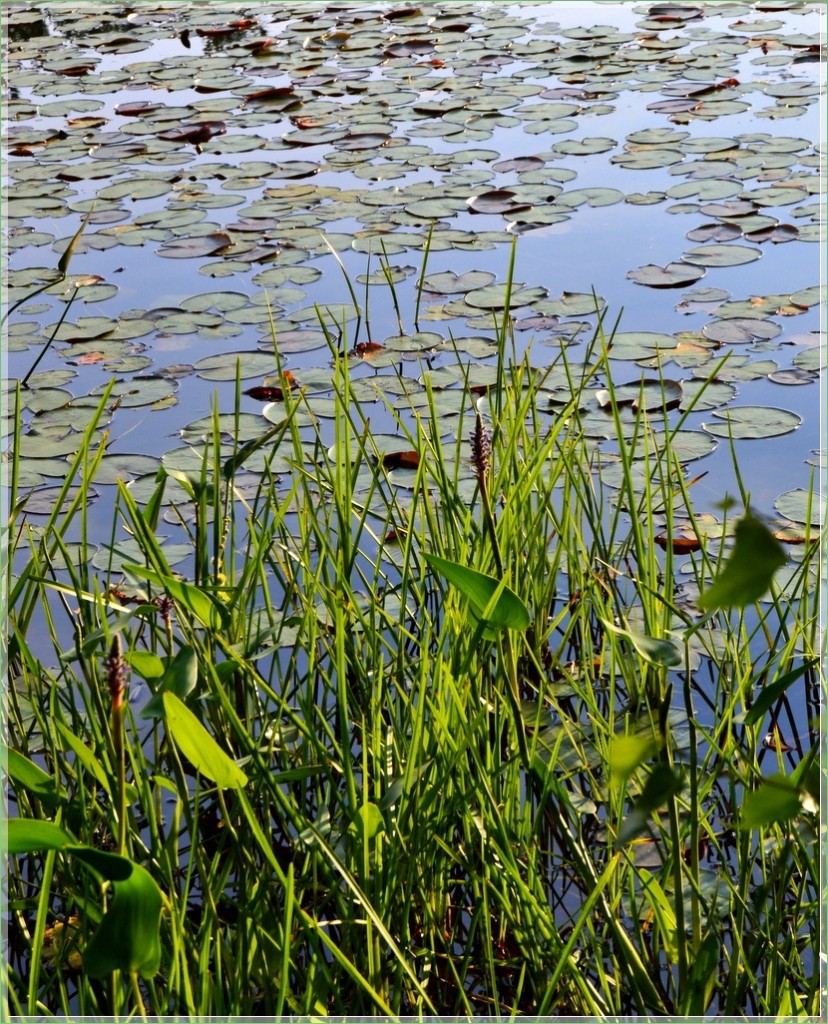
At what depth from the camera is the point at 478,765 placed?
86 cm

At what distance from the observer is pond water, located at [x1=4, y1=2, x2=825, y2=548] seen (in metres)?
2.42

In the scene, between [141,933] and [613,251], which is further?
[613,251]

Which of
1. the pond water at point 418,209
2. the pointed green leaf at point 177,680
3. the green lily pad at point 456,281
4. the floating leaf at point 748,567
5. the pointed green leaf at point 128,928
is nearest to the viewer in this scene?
the floating leaf at point 748,567

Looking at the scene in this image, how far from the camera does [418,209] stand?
3.33 metres

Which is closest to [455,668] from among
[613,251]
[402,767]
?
[402,767]

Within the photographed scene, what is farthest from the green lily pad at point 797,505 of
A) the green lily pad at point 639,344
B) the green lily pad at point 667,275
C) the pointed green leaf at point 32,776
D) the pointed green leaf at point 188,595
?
the pointed green leaf at point 32,776

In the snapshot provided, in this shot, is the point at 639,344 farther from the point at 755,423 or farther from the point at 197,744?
Result: the point at 197,744

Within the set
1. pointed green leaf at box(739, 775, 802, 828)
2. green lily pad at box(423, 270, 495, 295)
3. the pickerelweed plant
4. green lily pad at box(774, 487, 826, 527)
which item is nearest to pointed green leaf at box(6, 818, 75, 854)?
the pickerelweed plant

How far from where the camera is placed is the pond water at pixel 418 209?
2.42 metres

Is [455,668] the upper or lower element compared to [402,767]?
upper

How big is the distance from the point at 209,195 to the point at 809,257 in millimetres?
1917

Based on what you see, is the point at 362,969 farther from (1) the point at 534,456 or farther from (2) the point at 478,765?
(1) the point at 534,456

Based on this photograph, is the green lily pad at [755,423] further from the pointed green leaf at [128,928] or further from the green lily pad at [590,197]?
the pointed green leaf at [128,928]

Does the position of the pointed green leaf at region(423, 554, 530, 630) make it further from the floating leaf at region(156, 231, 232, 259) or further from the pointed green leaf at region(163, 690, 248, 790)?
the floating leaf at region(156, 231, 232, 259)
